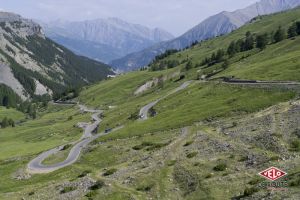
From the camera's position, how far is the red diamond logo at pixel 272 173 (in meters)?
41.4

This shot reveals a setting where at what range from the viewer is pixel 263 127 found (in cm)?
6688

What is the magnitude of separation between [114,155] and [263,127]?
28960 mm

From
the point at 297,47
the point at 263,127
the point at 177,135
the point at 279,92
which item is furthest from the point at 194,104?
the point at 297,47

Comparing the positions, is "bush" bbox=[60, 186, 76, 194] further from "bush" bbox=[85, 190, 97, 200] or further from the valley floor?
"bush" bbox=[85, 190, 97, 200]

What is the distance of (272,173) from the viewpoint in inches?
1708

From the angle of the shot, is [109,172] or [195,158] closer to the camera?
[195,158]

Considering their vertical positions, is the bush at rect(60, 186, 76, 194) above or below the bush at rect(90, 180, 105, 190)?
below

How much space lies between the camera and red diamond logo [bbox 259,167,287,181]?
136ft

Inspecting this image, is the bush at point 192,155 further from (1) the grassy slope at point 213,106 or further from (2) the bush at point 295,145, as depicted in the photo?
(1) the grassy slope at point 213,106

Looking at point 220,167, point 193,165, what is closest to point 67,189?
point 193,165

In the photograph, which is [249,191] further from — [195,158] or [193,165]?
[195,158]

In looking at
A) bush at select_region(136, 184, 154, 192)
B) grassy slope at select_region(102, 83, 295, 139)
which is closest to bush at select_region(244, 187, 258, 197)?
bush at select_region(136, 184, 154, 192)
